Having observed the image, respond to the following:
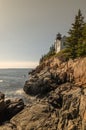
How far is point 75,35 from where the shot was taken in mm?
64375

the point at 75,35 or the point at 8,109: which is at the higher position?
the point at 75,35

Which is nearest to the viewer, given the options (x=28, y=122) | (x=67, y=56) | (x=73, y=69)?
(x=28, y=122)

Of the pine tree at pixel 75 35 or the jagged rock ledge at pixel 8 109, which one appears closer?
the jagged rock ledge at pixel 8 109

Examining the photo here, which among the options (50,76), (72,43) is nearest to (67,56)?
(72,43)

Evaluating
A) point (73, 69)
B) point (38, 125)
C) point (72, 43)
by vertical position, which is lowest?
point (38, 125)

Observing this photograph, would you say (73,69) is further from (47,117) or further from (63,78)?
(47,117)

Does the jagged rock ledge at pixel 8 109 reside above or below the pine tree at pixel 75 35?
below

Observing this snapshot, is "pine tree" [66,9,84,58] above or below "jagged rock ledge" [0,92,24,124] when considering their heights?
above

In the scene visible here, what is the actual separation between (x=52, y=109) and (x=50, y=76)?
3269 cm

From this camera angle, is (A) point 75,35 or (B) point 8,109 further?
(A) point 75,35

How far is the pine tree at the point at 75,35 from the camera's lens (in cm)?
6097

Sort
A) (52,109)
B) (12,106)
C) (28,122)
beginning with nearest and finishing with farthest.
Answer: (28,122) < (52,109) < (12,106)

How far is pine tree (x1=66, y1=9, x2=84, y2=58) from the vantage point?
200 ft

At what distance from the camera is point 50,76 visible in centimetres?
5988
